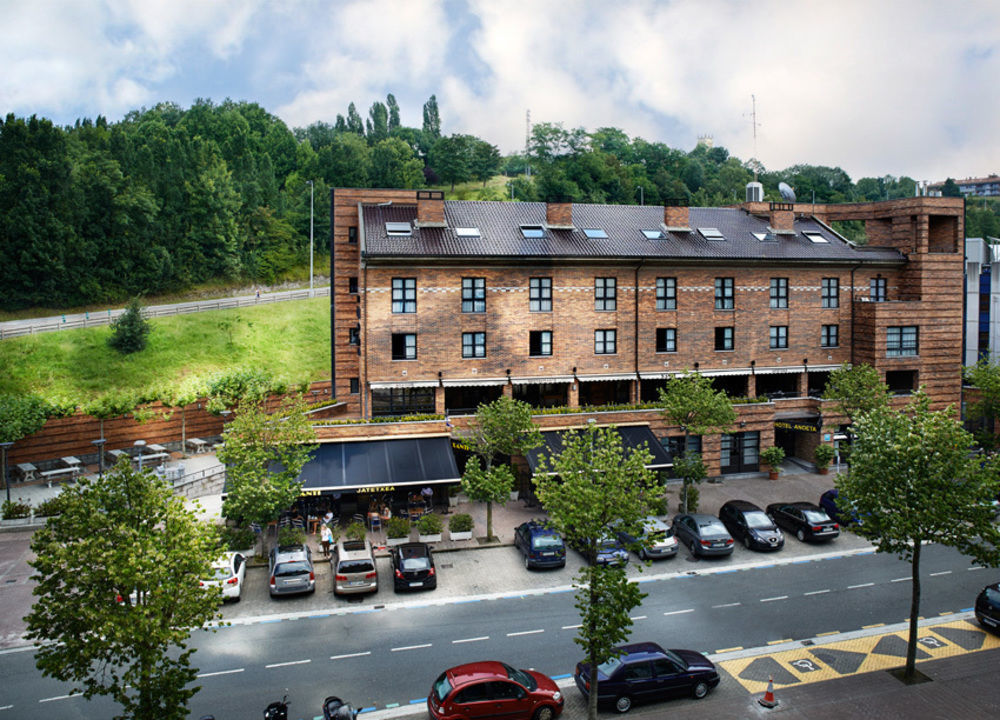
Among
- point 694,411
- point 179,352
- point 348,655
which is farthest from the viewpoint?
point 179,352

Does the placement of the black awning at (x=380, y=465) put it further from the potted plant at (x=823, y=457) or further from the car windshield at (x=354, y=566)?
the potted plant at (x=823, y=457)

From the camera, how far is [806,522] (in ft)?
101

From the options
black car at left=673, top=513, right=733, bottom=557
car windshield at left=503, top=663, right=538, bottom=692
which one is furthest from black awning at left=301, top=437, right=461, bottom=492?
car windshield at left=503, top=663, right=538, bottom=692

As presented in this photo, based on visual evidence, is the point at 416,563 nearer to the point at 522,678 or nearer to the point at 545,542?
A: the point at 545,542

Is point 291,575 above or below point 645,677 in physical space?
above

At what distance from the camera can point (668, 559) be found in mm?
29062

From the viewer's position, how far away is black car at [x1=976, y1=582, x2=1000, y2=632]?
2281cm

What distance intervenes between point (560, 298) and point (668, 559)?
1544 cm

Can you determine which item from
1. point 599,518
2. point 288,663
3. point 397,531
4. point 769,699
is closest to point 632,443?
point 397,531

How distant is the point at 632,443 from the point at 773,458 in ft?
28.3

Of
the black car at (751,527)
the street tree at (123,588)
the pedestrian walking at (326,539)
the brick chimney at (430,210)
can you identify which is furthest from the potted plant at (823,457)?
the street tree at (123,588)

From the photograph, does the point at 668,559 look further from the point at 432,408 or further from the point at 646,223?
the point at 646,223

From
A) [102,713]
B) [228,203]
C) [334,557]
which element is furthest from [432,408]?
[228,203]

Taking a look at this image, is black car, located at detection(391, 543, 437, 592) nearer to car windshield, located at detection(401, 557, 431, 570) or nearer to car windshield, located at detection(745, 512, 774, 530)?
car windshield, located at detection(401, 557, 431, 570)
